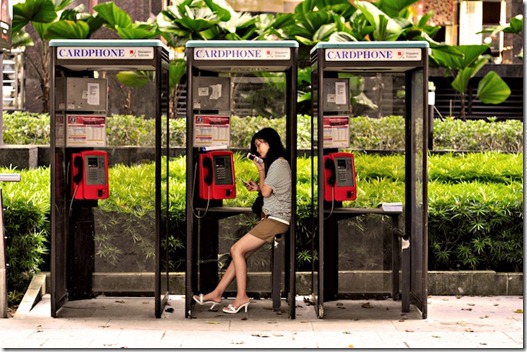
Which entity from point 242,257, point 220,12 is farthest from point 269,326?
point 220,12

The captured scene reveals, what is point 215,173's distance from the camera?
9805 mm

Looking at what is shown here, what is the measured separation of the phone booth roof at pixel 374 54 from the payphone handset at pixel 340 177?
915 mm

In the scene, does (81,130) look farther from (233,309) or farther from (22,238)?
(233,309)

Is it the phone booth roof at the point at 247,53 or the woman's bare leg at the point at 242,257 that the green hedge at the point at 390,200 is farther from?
the phone booth roof at the point at 247,53

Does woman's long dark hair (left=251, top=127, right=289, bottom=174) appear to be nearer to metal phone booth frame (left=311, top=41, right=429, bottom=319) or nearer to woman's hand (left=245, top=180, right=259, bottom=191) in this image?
woman's hand (left=245, top=180, right=259, bottom=191)

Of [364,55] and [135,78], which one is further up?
[364,55]

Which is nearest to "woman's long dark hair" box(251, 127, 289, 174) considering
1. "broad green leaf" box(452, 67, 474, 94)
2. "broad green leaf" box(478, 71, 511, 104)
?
"broad green leaf" box(452, 67, 474, 94)

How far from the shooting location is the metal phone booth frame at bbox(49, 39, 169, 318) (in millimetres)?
9211

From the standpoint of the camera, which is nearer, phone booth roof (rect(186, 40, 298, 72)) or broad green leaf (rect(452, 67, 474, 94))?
phone booth roof (rect(186, 40, 298, 72))

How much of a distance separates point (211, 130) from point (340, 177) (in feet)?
4.03

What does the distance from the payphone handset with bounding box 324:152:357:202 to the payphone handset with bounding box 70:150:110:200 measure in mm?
1984

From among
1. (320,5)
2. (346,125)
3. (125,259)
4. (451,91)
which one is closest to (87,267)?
(125,259)

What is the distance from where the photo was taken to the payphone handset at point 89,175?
386 inches

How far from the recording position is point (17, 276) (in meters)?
10.2
